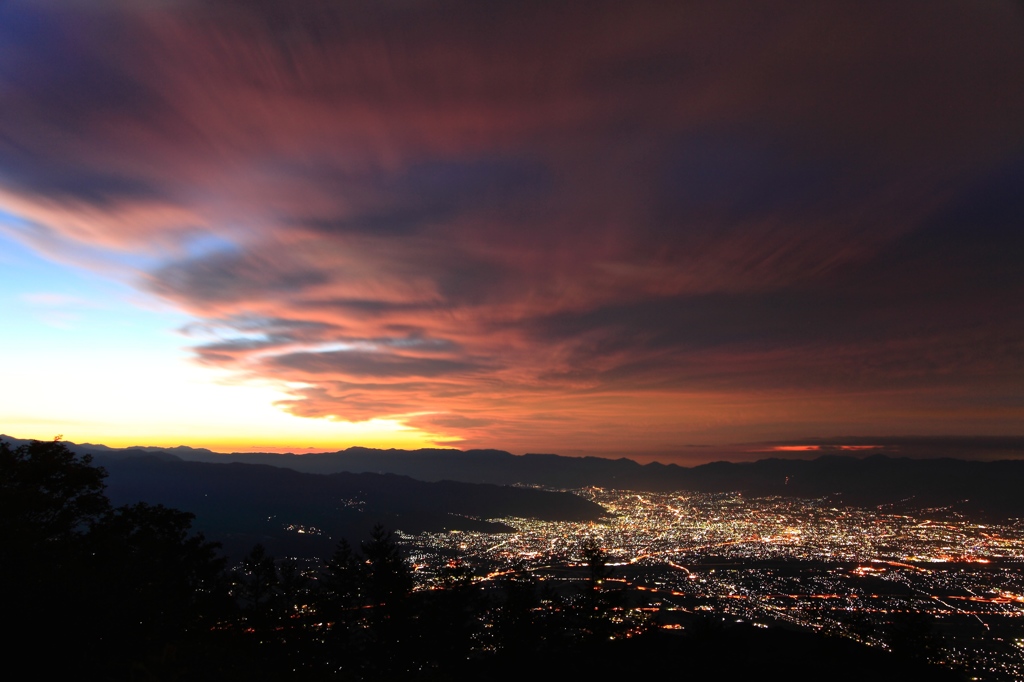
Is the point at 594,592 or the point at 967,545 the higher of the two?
the point at 594,592

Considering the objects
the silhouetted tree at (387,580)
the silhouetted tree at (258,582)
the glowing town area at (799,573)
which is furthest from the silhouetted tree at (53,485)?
the glowing town area at (799,573)

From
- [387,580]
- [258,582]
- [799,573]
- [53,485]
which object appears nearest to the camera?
[53,485]

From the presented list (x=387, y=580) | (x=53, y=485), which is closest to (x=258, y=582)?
(x=387, y=580)

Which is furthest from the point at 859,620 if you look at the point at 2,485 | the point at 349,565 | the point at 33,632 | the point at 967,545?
the point at 967,545

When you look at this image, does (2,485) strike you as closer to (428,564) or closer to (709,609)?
(709,609)

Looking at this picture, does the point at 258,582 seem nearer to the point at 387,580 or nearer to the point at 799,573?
the point at 387,580

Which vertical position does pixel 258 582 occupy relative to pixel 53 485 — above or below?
below

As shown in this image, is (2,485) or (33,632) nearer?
(33,632)

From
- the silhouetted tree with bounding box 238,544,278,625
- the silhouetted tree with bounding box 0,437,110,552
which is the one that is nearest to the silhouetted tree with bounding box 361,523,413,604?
the silhouetted tree with bounding box 238,544,278,625

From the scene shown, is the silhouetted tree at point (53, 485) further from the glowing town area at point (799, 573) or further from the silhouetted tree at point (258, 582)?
the glowing town area at point (799, 573)
